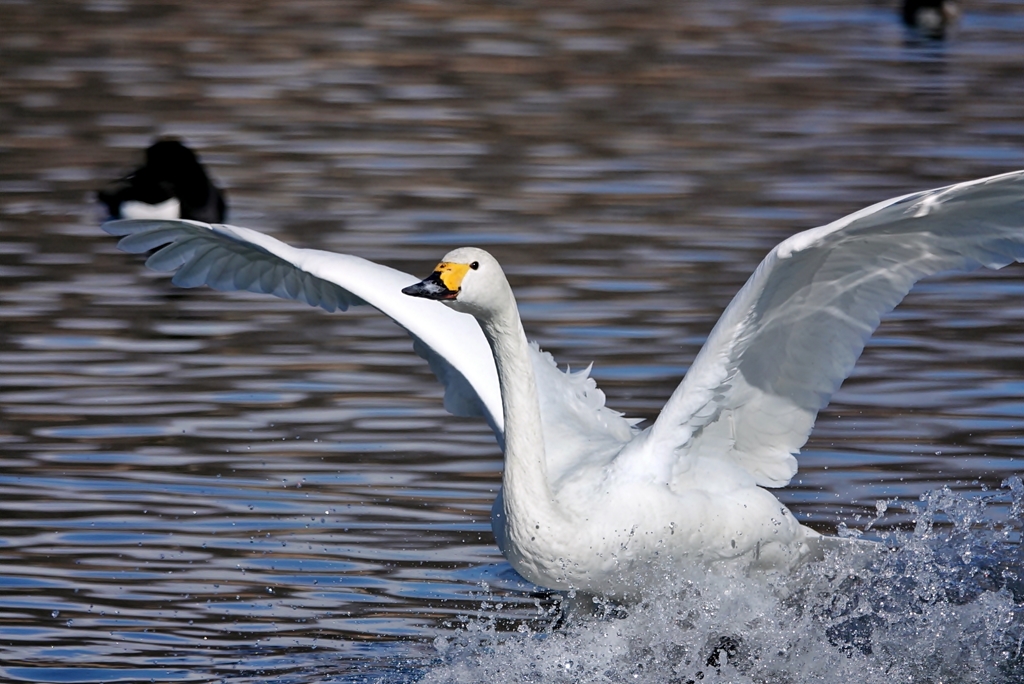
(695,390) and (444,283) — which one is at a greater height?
(444,283)

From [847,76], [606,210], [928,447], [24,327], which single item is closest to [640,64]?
[847,76]

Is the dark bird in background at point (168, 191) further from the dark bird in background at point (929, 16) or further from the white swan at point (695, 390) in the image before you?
the dark bird in background at point (929, 16)

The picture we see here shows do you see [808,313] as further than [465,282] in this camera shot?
Yes

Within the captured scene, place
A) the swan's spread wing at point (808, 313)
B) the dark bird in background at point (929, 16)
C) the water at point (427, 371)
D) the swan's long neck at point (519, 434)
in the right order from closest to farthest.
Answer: the swan's spread wing at point (808, 313)
the swan's long neck at point (519, 434)
the water at point (427, 371)
the dark bird in background at point (929, 16)

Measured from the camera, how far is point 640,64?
1958 cm

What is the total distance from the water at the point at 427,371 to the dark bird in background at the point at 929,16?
2.45 metres

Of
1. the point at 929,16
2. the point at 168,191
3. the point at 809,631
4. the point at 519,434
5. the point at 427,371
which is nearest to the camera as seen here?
the point at 519,434

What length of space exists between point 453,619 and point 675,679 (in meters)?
0.91

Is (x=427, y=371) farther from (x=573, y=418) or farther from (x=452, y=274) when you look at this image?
(x=452, y=274)

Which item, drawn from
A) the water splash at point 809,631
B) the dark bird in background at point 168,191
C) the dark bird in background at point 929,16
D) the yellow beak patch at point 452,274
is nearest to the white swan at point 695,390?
the yellow beak patch at point 452,274

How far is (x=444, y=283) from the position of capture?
5.59 m

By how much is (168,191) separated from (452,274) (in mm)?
7762

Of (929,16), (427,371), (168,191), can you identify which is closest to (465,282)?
(427,371)

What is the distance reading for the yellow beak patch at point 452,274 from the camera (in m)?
5.59
